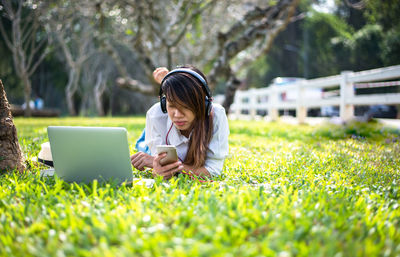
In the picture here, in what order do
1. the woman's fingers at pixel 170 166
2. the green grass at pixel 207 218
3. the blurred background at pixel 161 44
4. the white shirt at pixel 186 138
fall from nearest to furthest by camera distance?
the green grass at pixel 207 218, the woman's fingers at pixel 170 166, the white shirt at pixel 186 138, the blurred background at pixel 161 44

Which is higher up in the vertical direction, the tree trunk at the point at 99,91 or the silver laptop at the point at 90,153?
the tree trunk at the point at 99,91

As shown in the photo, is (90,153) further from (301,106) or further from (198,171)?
(301,106)

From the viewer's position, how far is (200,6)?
997 centimetres

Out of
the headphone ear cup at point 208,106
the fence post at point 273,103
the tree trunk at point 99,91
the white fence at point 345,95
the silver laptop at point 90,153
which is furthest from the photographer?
the tree trunk at point 99,91

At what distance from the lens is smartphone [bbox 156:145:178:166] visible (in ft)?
8.95

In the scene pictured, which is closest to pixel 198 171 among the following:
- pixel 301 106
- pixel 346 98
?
pixel 346 98

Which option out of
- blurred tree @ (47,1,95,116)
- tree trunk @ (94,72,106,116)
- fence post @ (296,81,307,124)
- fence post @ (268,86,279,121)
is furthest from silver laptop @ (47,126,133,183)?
tree trunk @ (94,72,106,116)

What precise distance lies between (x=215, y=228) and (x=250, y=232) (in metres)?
0.19

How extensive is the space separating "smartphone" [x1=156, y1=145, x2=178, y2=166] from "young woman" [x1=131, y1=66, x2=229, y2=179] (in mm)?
32

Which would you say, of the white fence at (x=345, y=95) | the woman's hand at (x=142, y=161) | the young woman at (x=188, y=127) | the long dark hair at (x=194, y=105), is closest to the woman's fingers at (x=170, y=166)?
the young woman at (x=188, y=127)

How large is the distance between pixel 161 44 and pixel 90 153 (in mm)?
9089

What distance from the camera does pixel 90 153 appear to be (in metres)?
2.51

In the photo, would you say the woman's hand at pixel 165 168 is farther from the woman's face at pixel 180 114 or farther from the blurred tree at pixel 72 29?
the blurred tree at pixel 72 29

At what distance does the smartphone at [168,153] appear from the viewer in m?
2.73
